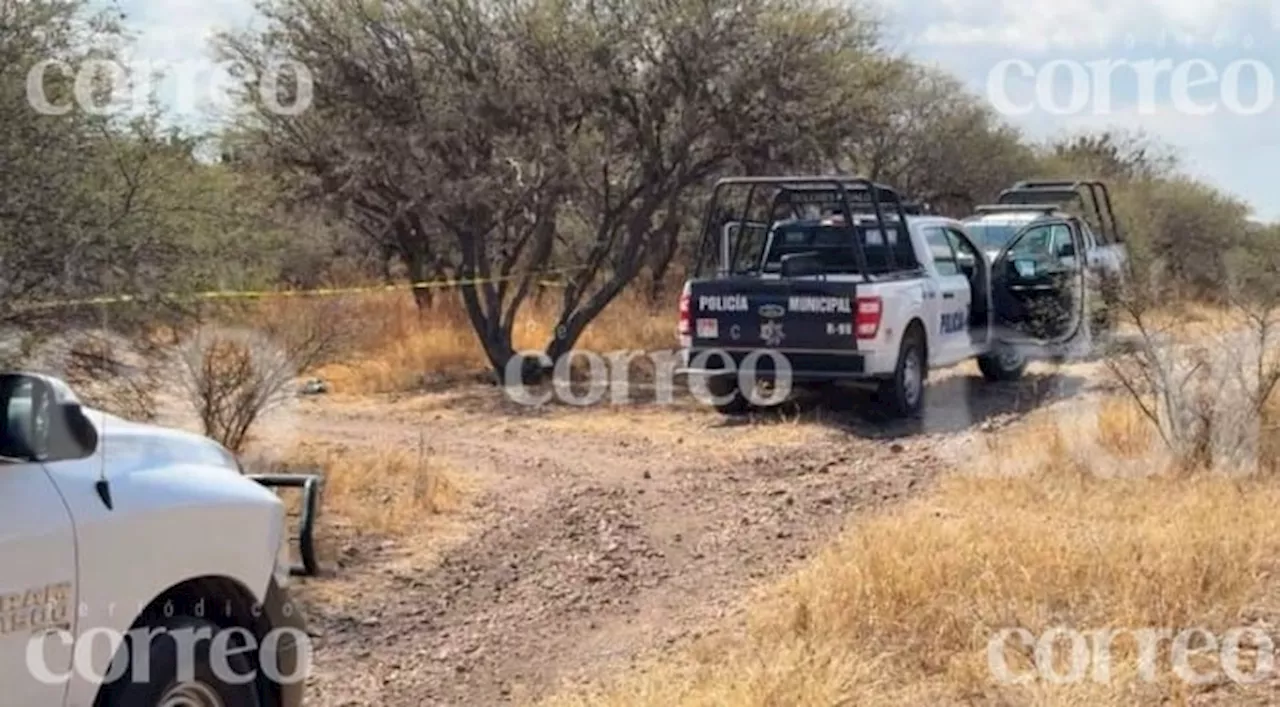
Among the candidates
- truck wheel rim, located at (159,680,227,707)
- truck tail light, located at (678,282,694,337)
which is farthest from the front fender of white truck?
truck tail light, located at (678,282,694,337)

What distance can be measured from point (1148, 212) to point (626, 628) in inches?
995

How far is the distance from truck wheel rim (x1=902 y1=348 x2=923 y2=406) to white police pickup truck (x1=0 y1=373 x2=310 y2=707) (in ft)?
30.0

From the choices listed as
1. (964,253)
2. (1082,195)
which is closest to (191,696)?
(964,253)

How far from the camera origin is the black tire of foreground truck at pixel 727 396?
45.1 feet

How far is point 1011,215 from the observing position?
17.7m

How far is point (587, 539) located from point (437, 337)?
10.8 m

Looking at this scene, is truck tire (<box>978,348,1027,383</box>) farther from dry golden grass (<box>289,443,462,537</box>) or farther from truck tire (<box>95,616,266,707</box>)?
truck tire (<box>95,616,266,707</box>)

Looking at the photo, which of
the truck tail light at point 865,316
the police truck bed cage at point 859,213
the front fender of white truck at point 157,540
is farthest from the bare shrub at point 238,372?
the front fender of white truck at point 157,540

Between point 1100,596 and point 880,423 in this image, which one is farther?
point 880,423

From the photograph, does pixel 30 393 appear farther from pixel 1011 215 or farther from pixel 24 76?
pixel 1011 215

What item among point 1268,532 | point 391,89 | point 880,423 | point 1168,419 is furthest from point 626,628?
point 391,89

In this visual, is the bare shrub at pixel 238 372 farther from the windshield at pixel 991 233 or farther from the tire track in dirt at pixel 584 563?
the windshield at pixel 991 233

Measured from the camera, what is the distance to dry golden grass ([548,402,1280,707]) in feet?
17.9

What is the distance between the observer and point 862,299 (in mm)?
12500
